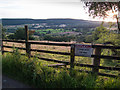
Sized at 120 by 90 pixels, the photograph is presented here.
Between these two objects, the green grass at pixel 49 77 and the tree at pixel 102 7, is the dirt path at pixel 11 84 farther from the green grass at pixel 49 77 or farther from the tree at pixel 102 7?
the tree at pixel 102 7

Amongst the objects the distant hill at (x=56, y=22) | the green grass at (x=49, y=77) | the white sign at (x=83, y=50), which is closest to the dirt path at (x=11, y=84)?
the green grass at (x=49, y=77)

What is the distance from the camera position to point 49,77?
3826 mm

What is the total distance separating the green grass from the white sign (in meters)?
0.73

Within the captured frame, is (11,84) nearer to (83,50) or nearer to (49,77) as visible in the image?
(49,77)

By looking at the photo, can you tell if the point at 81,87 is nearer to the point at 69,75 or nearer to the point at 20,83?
the point at 69,75

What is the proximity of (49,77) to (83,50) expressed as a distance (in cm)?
146

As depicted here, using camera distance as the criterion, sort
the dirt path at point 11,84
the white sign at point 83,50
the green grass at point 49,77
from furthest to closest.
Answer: the white sign at point 83,50, the dirt path at point 11,84, the green grass at point 49,77

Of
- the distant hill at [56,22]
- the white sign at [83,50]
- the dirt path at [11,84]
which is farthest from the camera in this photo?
the distant hill at [56,22]

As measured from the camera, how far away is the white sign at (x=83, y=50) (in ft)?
13.8

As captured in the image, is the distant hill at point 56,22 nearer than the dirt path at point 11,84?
No

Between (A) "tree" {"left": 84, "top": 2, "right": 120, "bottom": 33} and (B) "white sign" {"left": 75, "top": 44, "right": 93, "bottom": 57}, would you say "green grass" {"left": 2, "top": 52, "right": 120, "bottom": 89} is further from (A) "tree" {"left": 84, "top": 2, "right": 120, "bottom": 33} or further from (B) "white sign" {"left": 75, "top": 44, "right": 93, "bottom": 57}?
(A) "tree" {"left": 84, "top": 2, "right": 120, "bottom": 33}

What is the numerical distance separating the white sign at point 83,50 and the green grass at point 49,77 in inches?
28.8

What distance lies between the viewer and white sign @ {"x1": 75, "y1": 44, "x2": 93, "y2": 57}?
13.8 ft

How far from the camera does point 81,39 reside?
475cm
